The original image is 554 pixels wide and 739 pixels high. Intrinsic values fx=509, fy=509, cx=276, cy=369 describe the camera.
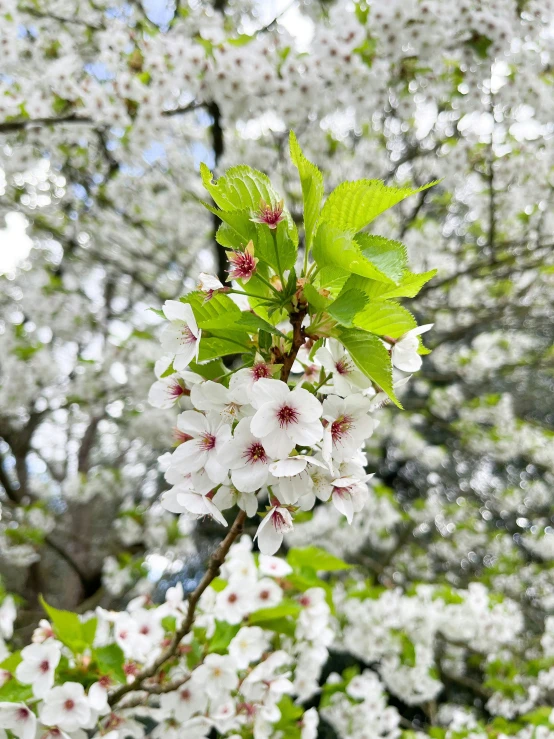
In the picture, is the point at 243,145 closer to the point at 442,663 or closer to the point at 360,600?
the point at 360,600

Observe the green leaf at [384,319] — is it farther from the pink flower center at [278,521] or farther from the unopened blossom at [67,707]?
the unopened blossom at [67,707]

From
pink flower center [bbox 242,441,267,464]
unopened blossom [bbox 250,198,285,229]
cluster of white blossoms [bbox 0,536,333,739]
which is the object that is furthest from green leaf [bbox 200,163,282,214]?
cluster of white blossoms [bbox 0,536,333,739]

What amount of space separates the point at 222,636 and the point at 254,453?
772mm

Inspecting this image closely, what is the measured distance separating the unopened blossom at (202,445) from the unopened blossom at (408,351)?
0.28m

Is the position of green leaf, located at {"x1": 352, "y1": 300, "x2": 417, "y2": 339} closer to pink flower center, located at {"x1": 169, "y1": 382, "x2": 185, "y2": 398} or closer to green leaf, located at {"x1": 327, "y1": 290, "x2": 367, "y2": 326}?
green leaf, located at {"x1": 327, "y1": 290, "x2": 367, "y2": 326}

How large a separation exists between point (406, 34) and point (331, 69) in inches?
16.5

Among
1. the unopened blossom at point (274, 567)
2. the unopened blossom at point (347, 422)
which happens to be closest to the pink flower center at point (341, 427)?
the unopened blossom at point (347, 422)

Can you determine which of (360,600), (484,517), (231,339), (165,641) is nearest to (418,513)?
(484,517)

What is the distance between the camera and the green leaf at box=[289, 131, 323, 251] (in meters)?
0.71

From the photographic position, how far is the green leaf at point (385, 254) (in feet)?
2.23

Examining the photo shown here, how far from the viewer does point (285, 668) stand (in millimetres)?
1493

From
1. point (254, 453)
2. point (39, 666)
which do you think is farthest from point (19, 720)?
point (254, 453)

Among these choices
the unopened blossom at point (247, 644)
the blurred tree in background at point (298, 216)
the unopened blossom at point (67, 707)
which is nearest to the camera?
the unopened blossom at point (67, 707)

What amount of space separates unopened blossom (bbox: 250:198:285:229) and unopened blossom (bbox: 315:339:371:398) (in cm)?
20
